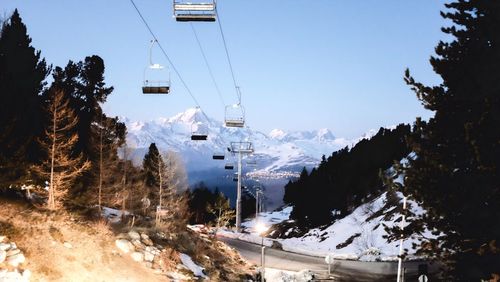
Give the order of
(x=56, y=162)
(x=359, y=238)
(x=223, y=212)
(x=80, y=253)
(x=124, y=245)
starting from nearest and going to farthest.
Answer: (x=80, y=253)
(x=124, y=245)
(x=56, y=162)
(x=359, y=238)
(x=223, y=212)

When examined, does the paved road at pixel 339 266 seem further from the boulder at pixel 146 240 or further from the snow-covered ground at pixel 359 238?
the boulder at pixel 146 240

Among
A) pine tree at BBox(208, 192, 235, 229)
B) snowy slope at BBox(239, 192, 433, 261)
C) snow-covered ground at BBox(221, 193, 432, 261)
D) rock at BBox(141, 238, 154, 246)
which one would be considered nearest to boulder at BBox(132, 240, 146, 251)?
rock at BBox(141, 238, 154, 246)

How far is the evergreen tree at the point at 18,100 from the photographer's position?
1022 inches

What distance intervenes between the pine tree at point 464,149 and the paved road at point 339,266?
73.2 feet

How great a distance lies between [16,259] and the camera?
19938 mm

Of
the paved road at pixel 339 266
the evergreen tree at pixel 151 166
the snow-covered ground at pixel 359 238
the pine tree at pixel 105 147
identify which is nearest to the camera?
the paved road at pixel 339 266

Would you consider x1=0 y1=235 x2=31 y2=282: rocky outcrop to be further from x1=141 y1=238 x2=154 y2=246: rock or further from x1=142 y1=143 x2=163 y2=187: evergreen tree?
x1=142 y1=143 x2=163 y2=187: evergreen tree

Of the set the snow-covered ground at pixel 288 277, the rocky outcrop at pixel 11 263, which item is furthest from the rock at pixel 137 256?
the snow-covered ground at pixel 288 277

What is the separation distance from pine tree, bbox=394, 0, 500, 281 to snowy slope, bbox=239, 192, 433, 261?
3167cm

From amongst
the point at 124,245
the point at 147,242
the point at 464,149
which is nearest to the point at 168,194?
the point at 147,242

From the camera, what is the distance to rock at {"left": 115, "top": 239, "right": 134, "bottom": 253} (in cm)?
2680

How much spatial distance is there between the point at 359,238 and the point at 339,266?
15.5 metres

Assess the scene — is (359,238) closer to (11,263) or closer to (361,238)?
(361,238)

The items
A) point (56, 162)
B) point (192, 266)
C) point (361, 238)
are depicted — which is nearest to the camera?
point (192, 266)
